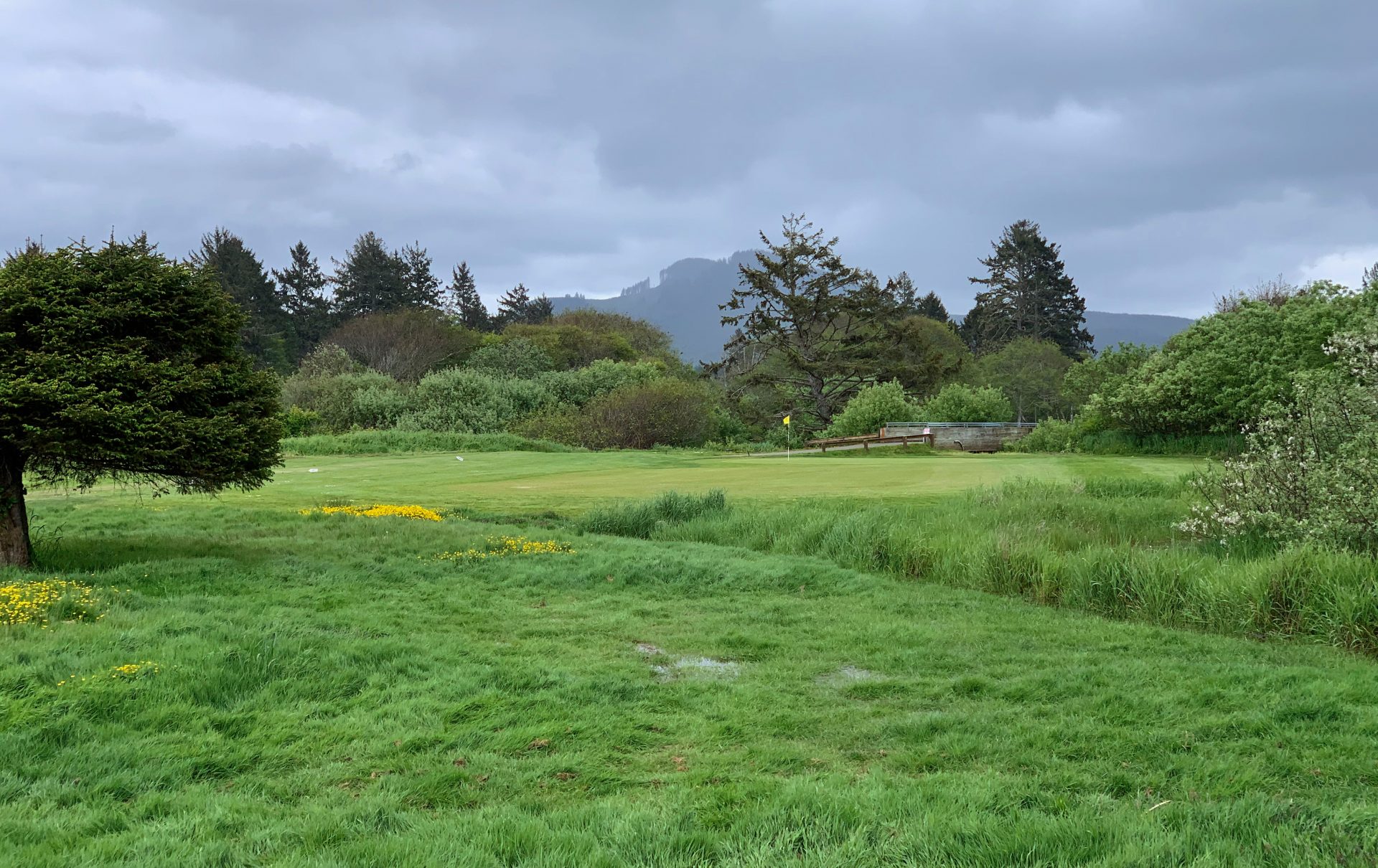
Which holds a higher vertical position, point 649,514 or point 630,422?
point 630,422

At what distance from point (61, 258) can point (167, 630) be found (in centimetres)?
487

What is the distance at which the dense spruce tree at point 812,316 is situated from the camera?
47.5 m

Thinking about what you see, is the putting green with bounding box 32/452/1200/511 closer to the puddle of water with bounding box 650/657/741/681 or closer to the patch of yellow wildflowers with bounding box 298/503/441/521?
the patch of yellow wildflowers with bounding box 298/503/441/521

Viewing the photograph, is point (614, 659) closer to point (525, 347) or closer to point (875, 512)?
point (875, 512)

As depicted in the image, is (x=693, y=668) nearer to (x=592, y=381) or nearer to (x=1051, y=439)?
(x=1051, y=439)

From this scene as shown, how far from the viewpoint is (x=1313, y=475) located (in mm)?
9867

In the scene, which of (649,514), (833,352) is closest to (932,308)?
(833,352)

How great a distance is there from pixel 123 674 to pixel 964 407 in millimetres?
37487

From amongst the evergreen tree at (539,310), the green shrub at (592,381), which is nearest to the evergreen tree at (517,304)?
the evergreen tree at (539,310)

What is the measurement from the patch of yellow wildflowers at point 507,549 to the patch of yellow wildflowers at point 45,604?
4.33 meters

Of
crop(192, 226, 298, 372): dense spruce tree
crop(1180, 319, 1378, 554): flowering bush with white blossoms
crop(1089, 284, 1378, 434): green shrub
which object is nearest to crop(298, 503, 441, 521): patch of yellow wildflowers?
crop(1180, 319, 1378, 554): flowering bush with white blossoms

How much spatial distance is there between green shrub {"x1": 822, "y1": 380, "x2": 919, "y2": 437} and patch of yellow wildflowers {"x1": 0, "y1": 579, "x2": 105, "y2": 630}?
108 ft

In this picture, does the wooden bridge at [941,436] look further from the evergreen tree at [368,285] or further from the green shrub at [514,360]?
the evergreen tree at [368,285]

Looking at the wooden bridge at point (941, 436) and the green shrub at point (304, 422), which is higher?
the green shrub at point (304, 422)
